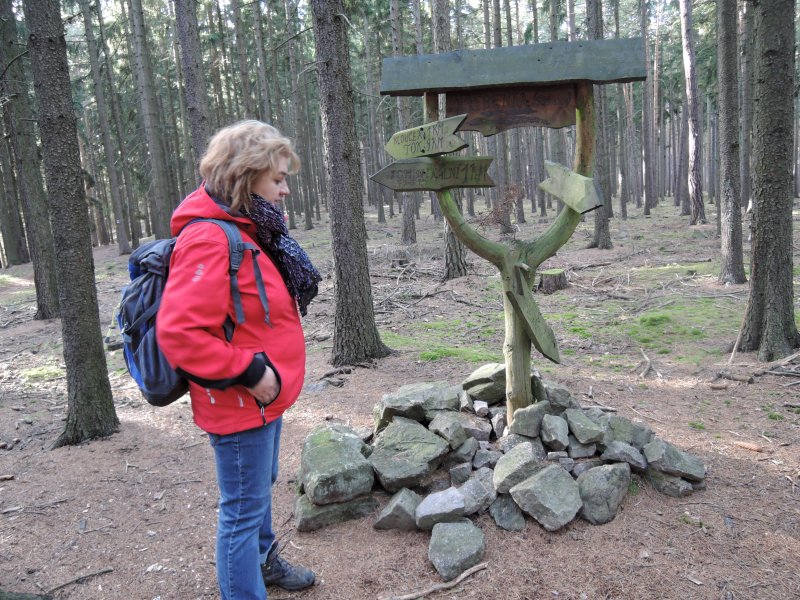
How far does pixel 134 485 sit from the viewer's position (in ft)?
13.3

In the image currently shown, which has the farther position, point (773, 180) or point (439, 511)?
point (773, 180)

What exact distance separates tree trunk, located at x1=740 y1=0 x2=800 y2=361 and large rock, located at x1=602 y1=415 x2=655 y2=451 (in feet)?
8.76

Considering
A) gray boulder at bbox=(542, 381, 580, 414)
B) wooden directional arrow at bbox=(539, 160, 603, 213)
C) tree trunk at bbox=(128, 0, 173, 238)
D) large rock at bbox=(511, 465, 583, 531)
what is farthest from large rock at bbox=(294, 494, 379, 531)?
tree trunk at bbox=(128, 0, 173, 238)

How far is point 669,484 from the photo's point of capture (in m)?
3.42

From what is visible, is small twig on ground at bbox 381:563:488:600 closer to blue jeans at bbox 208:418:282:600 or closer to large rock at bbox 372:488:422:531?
large rock at bbox 372:488:422:531

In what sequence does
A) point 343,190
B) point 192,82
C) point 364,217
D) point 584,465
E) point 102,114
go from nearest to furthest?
point 584,465, point 343,190, point 192,82, point 364,217, point 102,114

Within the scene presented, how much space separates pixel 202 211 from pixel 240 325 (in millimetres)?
465

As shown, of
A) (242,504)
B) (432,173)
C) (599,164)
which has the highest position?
(599,164)

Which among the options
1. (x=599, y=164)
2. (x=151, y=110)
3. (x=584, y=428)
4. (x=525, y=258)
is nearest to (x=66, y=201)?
(x=525, y=258)

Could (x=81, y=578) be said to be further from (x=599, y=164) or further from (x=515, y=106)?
(x=599, y=164)

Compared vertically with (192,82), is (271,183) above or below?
below

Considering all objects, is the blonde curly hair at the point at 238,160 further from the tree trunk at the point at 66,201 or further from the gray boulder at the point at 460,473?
the tree trunk at the point at 66,201

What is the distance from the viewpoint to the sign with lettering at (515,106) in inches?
143

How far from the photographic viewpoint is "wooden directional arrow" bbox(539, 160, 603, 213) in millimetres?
3219
